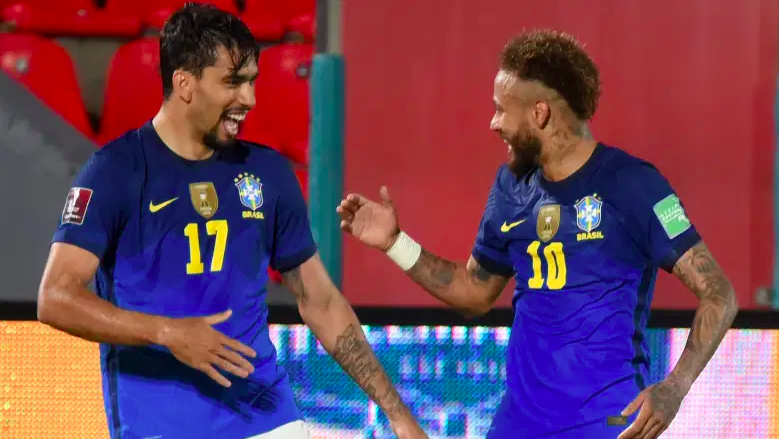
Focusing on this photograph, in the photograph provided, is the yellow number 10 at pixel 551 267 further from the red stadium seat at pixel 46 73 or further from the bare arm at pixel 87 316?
the red stadium seat at pixel 46 73

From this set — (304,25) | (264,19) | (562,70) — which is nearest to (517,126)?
(562,70)

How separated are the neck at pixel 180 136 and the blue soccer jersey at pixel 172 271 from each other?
0.8 inches

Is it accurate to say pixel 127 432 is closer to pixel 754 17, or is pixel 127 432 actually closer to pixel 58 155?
pixel 58 155

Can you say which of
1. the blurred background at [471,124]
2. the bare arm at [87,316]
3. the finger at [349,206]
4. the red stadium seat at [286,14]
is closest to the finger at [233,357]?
the bare arm at [87,316]

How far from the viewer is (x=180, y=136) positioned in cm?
266

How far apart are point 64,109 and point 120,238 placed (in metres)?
3.41

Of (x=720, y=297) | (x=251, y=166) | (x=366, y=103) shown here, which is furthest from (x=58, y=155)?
(x=720, y=297)

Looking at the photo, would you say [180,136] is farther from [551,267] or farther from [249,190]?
[551,267]

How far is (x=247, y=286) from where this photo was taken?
262cm

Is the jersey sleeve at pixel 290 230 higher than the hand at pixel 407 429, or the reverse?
the jersey sleeve at pixel 290 230

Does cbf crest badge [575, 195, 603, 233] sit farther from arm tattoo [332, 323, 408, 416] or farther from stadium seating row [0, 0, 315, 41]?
stadium seating row [0, 0, 315, 41]

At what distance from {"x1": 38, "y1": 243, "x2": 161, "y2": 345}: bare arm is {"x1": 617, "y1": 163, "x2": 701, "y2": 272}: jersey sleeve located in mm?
1177

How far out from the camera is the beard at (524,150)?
2.94 metres

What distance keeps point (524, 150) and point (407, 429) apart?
0.78 meters
